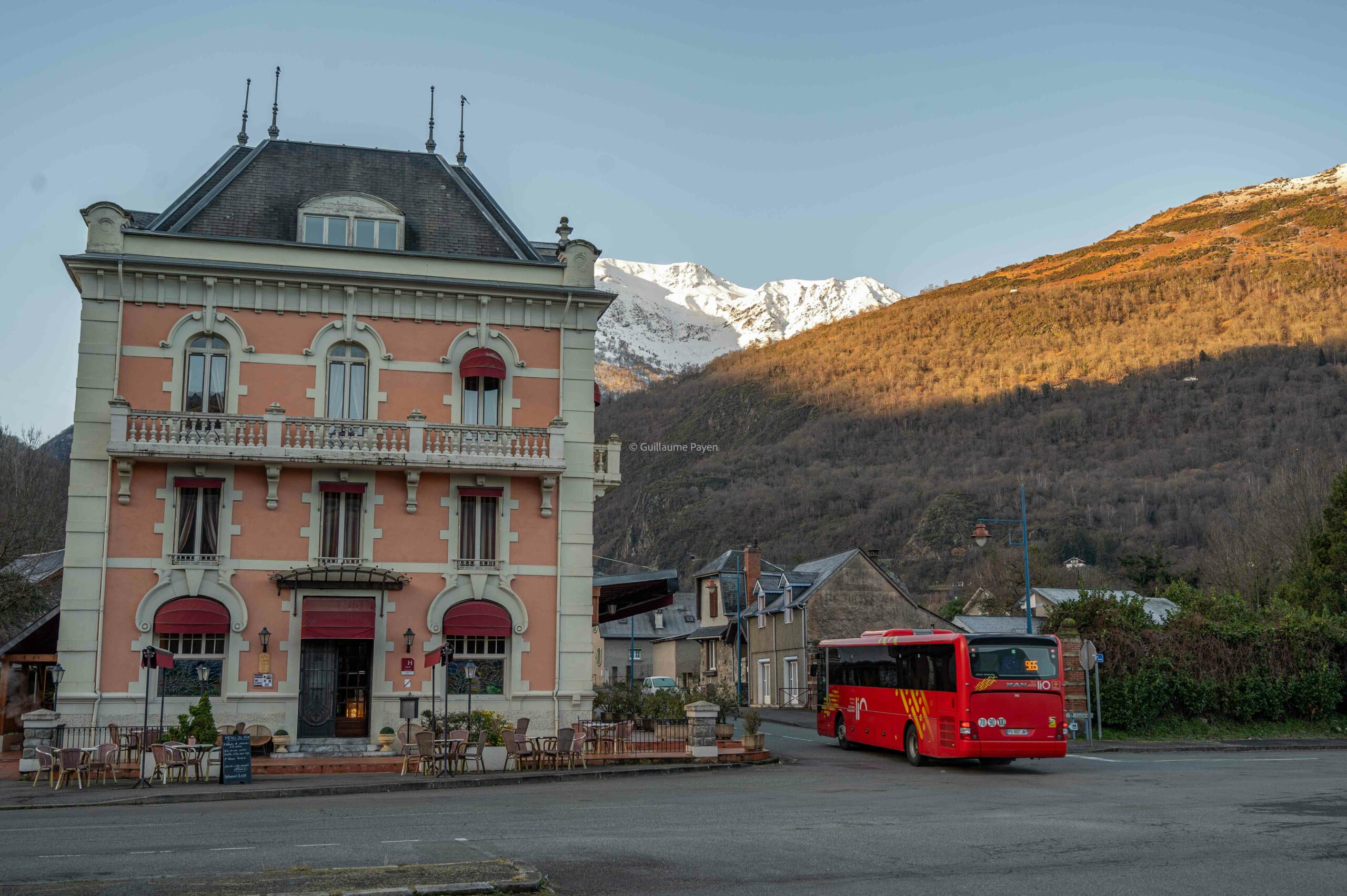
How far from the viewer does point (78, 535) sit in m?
24.9

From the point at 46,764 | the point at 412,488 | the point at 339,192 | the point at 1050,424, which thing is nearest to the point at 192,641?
the point at 46,764

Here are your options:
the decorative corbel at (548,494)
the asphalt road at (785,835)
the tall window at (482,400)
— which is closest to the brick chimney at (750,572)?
the decorative corbel at (548,494)

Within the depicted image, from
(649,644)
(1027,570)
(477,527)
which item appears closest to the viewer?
(477,527)

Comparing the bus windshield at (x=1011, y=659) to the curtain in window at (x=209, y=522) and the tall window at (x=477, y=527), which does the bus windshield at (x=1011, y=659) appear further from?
the curtain in window at (x=209, y=522)

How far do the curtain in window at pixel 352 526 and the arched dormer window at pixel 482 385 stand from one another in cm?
308

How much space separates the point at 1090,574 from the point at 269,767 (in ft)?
206

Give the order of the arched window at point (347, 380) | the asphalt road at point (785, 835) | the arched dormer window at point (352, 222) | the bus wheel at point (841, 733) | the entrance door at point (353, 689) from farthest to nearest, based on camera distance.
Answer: the bus wheel at point (841, 733) → the arched dormer window at point (352, 222) → the arched window at point (347, 380) → the entrance door at point (353, 689) → the asphalt road at point (785, 835)

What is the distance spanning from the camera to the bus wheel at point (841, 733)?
30.3m

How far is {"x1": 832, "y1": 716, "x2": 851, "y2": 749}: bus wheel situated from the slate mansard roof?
14.2m

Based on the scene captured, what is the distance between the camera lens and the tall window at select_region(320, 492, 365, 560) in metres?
26.3

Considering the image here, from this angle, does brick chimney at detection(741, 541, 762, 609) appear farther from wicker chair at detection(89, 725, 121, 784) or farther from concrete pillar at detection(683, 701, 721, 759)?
wicker chair at detection(89, 725, 121, 784)

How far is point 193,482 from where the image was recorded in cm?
2561

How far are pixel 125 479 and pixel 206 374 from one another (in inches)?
116

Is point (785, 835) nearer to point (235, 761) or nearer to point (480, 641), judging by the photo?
point (235, 761)
